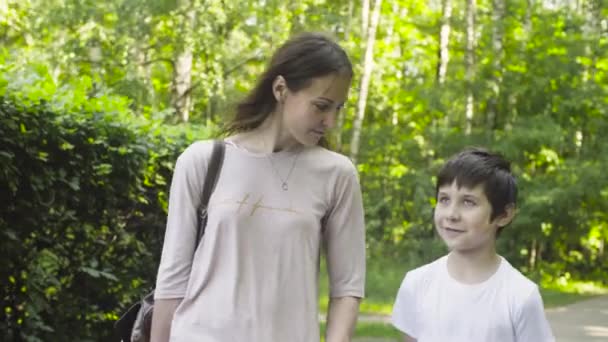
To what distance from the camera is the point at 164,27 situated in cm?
2506

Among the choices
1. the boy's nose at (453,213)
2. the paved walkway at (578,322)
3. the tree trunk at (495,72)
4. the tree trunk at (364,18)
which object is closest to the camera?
the boy's nose at (453,213)

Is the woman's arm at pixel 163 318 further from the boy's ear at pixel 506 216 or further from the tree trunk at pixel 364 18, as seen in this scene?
the tree trunk at pixel 364 18

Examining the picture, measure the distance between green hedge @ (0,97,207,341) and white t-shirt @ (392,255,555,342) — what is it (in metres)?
2.85

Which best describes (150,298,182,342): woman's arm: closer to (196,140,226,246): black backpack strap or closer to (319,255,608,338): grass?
(196,140,226,246): black backpack strap

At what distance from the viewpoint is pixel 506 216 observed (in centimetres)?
388

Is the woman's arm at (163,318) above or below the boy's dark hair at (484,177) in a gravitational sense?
below

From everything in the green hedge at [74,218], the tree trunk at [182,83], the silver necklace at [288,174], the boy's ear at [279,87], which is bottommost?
the green hedge at [74,218]

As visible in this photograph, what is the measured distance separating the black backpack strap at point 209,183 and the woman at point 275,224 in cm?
2

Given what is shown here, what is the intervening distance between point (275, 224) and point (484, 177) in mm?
1103

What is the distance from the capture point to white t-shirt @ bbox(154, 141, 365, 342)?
117 inches

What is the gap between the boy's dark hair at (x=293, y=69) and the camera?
3.05 metres

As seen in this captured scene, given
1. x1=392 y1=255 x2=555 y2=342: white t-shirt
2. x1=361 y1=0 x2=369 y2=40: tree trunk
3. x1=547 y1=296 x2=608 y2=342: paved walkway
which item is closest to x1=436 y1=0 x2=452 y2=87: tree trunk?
x1=361 y1=0 x2=369 y2=40: tree trunk

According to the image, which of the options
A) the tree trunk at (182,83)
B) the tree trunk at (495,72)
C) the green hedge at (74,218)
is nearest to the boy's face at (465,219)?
the green hedge at (74,218)

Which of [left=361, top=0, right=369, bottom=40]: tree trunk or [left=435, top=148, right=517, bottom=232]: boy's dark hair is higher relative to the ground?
[left=361, top=0, right=369, bottom=40]: tree trunk
